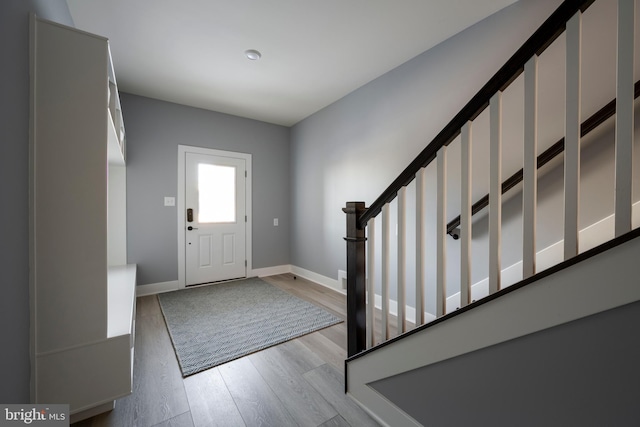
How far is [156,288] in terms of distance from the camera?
3467 millimetres

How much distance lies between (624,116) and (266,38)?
243 cm

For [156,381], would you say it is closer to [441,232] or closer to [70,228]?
[70,228]

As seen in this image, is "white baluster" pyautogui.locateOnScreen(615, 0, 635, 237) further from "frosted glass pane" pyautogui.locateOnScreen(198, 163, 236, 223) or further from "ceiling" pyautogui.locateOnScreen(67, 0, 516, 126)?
"frosted glass pane" pyautogui.locateOnScreen(198, 163, 236, 223)

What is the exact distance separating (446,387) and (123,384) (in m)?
1.68

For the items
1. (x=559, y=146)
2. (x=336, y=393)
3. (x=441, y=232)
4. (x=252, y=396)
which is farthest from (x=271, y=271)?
(x=559, y=146)

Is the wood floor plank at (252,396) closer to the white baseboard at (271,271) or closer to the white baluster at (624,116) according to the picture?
the white baluster at (624,116)

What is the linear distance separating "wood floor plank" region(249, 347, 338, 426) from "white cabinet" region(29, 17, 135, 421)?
822 mm

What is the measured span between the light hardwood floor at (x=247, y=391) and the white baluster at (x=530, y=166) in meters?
1.20

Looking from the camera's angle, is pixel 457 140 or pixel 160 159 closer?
pixel 457 140

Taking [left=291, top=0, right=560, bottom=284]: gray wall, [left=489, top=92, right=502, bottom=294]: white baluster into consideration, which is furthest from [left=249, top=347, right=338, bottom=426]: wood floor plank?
[left=291, top=0, right=560, bottom=284]: gray wall

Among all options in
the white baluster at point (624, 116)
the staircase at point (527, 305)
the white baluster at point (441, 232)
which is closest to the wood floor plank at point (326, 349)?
the staircase at point (527, 305)

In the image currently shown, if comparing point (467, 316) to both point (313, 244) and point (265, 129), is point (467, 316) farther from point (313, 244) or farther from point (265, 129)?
point (265, 129)

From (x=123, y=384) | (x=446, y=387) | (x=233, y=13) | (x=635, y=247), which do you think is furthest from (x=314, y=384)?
(x=233, y=13)

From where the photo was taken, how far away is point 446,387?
1036 millimetres
